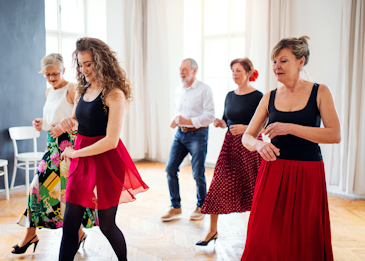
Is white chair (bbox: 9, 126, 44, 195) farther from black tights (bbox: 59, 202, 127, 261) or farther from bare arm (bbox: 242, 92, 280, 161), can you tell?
bare arm (bbox: 242, 92, 280, 161)

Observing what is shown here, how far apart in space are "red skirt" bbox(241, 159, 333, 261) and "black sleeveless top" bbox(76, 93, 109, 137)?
1.04 m

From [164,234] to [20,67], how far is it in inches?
127

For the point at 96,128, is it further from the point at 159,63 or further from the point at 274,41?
the point at 159,63

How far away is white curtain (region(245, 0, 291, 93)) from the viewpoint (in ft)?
16.1

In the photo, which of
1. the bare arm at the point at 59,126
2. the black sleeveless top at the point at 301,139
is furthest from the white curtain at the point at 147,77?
the black sleeveless top at the point at 301,139

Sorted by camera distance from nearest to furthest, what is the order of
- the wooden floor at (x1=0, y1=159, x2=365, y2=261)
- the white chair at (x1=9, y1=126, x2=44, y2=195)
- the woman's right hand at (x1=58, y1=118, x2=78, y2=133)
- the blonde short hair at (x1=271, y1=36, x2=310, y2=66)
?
1. the blonde short hair at (x1=271, y1=36, x2=310, y2=66)
2. the woman's right hand at (x1=58, y1=118, x2=78, y2=133)
3. the wooden floor at (x1=0, y1=159, x2=365, y2=261)
4. the white chair at (x1=9, y1=126, x2=44, y2=195)

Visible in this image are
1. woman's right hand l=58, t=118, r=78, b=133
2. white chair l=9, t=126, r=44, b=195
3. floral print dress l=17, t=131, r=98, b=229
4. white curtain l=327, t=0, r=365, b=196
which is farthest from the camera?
white chair l=9, t=126, r=44, b=195

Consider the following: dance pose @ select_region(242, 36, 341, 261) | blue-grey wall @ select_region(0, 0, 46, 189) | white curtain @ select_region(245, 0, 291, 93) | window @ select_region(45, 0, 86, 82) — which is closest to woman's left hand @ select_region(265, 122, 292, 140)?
dance pose @ select_region(242, 36, 341, 261)

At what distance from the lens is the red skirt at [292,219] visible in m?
1.66

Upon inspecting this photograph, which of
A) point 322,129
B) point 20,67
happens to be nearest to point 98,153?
point 322,129

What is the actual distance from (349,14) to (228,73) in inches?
98.6

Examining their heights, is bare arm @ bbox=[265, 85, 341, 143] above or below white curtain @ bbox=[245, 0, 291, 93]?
below

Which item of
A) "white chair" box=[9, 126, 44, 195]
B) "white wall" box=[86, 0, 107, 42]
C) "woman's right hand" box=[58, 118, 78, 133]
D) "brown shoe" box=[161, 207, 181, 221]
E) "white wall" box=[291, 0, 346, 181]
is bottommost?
"brown shoe" box=[161, 207, 181, 221]

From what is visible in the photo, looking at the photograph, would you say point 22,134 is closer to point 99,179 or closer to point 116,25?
point 116,25
